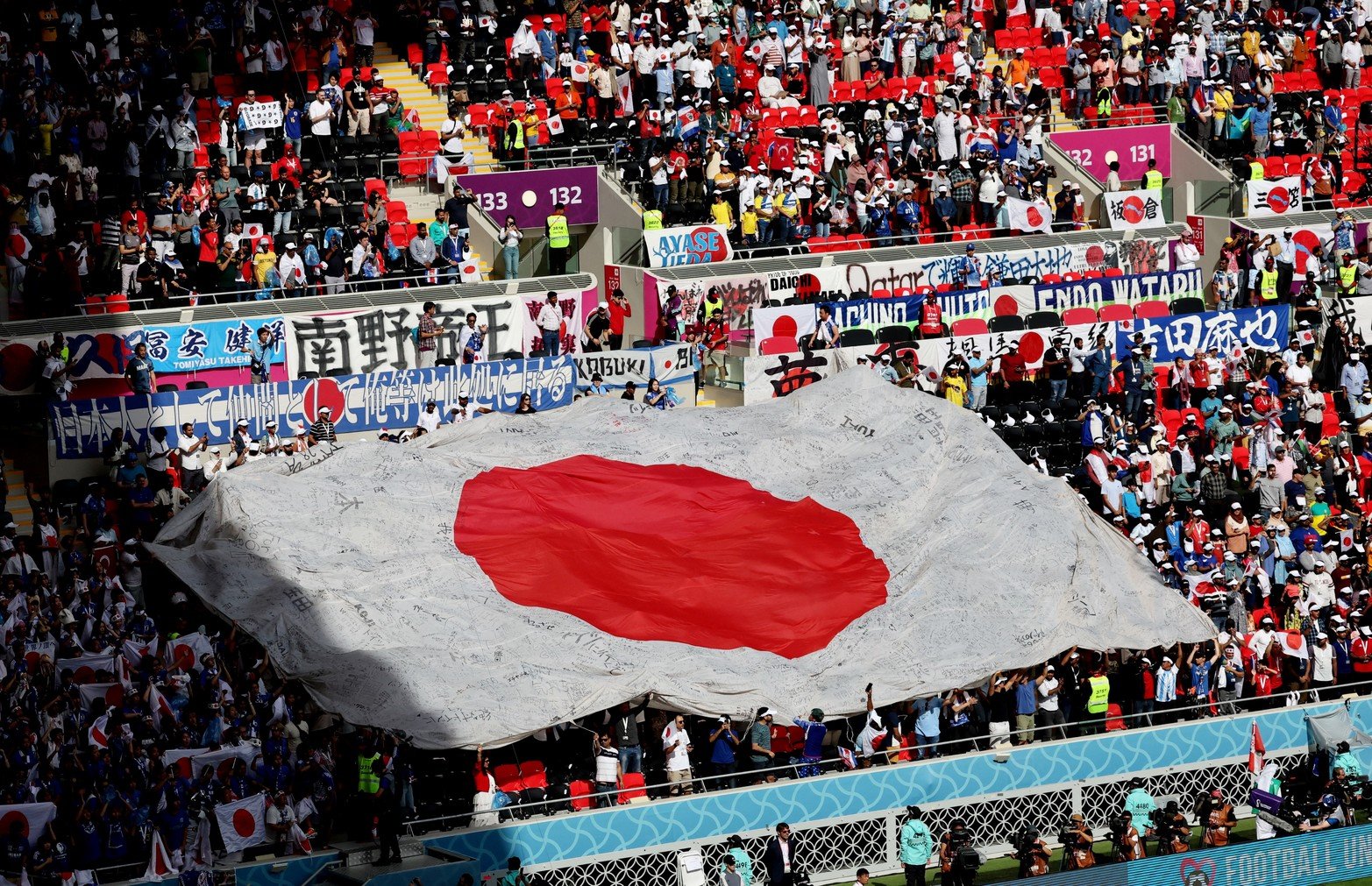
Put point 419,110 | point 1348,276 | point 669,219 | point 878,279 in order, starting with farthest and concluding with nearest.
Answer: point 419,110
point 1348,276
point 669,219
point 878,279

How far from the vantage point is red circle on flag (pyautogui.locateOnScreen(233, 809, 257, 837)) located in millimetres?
30297

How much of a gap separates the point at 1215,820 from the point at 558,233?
18.9 metres

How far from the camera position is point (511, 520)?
36.0 meters

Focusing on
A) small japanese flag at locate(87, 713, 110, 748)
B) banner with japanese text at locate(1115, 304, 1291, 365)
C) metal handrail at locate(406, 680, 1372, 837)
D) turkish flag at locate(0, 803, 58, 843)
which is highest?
banner with japanese text at locate(1115, 304, 1291, 365)

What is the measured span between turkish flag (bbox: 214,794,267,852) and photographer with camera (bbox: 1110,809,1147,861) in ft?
35.6

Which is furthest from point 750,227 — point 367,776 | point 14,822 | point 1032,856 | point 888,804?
point 14,822

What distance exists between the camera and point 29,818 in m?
29.1

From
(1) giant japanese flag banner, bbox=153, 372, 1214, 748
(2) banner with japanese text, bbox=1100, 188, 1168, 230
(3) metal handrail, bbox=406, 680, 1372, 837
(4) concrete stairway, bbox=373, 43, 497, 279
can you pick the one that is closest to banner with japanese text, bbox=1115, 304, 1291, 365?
(2) banner with japanese text, bbox=1100, 188, 1168, 230

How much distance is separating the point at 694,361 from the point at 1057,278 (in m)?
8.99

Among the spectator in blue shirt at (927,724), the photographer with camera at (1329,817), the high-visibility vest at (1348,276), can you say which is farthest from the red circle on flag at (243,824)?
the high-visibility vest at (1348,276)

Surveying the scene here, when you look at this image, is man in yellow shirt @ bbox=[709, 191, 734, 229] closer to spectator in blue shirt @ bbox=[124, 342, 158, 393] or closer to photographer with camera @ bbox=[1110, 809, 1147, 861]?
spectator in blue shirt @ bbox=[124, 342, 158, 393]

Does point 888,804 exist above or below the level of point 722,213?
below

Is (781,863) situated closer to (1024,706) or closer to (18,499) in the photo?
Result: (1024,706)

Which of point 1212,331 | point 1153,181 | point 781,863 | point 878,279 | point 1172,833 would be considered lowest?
point 1172,833
